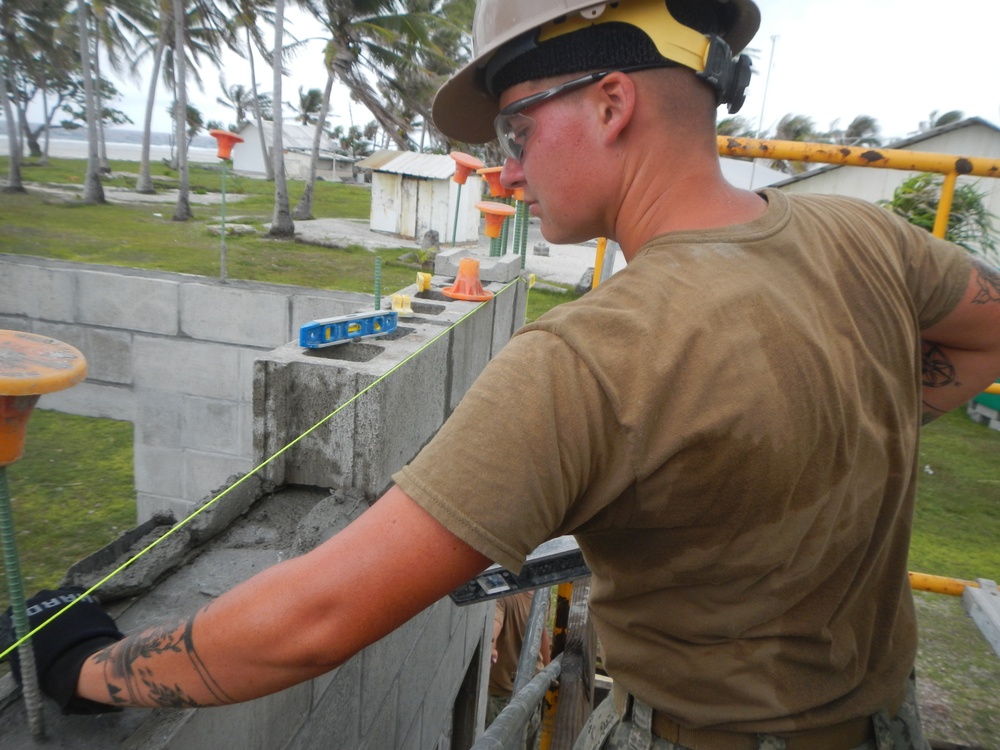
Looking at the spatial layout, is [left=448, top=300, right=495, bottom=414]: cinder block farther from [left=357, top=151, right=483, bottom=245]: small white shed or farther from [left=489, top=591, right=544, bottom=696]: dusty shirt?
[left=357, top=151, right=483, bottom=245]: small white shed

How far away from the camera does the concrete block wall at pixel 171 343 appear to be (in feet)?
20.0

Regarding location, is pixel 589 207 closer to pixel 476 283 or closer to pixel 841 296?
pixel 841 296

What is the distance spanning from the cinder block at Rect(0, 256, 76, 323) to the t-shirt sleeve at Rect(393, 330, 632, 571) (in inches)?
249

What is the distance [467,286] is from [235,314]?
117 inches

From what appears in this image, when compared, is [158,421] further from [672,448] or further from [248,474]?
[672,448]

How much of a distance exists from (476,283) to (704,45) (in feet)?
8.69

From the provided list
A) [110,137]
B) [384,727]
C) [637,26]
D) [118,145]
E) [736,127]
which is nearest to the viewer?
[637,26]

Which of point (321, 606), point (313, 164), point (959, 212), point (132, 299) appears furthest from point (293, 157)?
point (321, 606)

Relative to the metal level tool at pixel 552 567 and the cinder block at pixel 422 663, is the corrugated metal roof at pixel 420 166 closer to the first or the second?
the cinder block at pixel 422 663

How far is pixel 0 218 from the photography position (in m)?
17.9

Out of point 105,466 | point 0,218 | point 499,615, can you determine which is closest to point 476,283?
point 499,615

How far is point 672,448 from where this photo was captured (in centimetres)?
102

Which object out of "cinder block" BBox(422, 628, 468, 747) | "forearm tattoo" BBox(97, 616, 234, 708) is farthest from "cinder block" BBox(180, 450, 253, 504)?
"forearm tattoo" BBox(97, 616, 234, 708)

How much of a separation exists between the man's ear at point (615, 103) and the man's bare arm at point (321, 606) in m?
0.70
